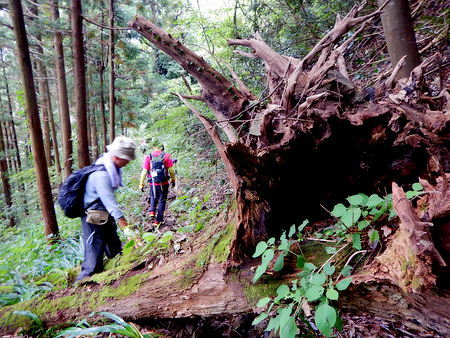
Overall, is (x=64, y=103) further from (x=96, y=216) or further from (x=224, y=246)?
(x=224, y=246)

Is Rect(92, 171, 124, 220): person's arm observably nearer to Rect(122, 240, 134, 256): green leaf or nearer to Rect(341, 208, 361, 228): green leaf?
Rect(122, 240, 134, 256): green leaf

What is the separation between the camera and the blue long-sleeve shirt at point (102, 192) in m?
3.12

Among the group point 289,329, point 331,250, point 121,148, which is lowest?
point 289,329

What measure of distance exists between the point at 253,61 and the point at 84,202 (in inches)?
222

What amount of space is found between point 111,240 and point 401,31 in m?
4.49

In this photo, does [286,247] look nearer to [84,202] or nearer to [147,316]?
→ [147,316]

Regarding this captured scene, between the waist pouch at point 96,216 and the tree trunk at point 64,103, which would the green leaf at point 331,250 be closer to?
the waist pouch at point 96,216

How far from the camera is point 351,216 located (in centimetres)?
154

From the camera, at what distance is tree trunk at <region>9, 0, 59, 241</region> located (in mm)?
5326

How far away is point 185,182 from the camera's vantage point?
345 inches

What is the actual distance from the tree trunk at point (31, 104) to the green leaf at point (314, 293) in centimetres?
643

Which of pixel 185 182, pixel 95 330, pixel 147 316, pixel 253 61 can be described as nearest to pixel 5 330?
pixel 95 330

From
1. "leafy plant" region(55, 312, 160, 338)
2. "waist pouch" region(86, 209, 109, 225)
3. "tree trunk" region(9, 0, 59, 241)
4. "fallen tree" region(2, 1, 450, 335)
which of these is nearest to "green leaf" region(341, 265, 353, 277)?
"fallen tree" region(2, 1, 450, 335)

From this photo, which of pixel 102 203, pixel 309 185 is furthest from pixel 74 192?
pixel 309 185
